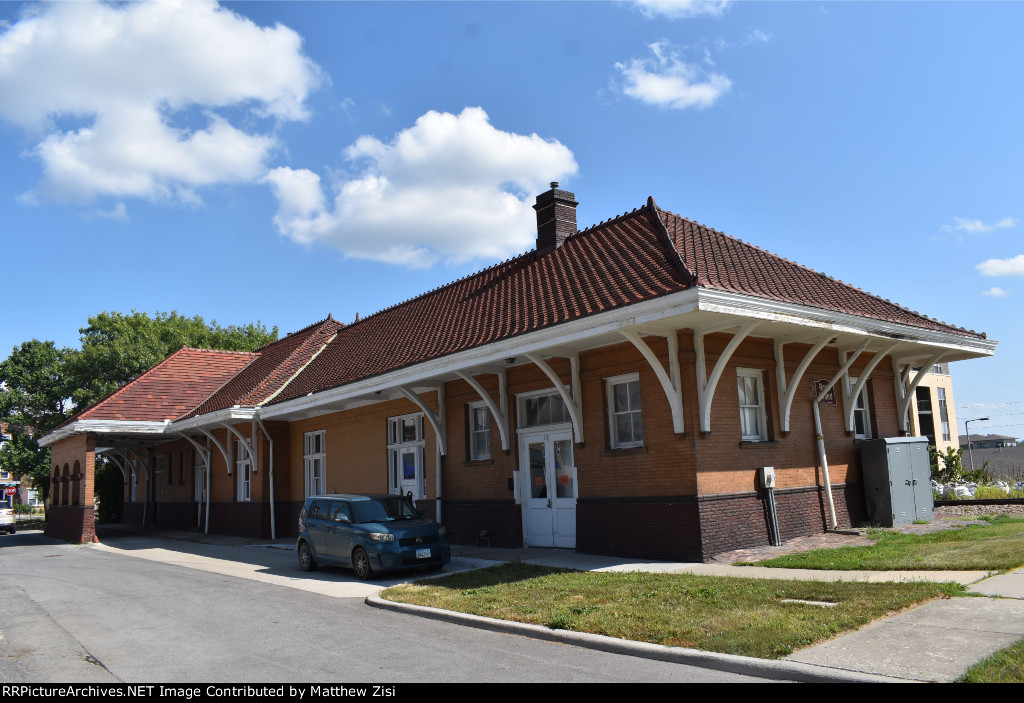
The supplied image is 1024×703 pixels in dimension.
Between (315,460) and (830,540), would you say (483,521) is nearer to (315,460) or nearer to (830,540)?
(830,540)

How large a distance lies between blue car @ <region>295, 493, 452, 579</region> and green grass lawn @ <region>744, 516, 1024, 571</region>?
17.7ft

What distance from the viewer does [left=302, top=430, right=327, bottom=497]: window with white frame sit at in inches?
893

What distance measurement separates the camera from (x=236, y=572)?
15109 millimetres

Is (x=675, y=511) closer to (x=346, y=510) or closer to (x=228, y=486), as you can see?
(x=346, y=510)

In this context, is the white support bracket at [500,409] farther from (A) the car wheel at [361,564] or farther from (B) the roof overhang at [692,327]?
(A) the car wheel at [361,564]

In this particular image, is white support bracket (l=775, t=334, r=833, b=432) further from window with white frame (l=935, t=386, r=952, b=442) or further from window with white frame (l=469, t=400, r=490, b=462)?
window with white frame (l=935, t=386, r=952, b=442)

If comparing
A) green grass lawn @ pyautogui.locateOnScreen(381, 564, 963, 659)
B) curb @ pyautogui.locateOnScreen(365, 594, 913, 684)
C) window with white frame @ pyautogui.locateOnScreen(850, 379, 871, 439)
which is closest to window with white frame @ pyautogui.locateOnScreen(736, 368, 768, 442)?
window with white frame @ pyautogui.locateOnScreen(850, 379, 871, 439)

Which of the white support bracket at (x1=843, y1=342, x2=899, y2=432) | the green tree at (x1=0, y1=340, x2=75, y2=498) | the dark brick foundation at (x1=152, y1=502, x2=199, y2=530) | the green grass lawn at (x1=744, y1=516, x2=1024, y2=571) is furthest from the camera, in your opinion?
the green tree at (x1=0, y1=340, x2=75, y2=498)

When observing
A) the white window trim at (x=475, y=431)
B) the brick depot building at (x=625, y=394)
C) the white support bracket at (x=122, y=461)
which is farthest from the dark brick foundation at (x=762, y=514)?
the white support bracket at (x=122, y=461)

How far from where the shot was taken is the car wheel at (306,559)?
14.7m

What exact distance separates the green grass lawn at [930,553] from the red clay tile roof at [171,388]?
22985 millimetres

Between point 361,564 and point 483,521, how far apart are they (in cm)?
373

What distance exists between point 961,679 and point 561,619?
3.89m

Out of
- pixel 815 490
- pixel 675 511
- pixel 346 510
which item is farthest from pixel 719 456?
pixel 346 510
